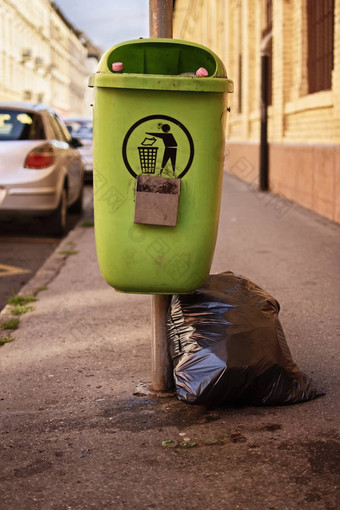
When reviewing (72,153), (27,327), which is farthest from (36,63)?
(27,327)

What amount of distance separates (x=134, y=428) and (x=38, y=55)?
70.0 meters

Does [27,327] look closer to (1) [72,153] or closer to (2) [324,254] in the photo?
(2) [324,254]

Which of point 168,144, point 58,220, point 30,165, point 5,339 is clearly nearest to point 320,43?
point 58,220

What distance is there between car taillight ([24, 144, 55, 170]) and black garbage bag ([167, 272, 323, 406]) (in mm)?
5867

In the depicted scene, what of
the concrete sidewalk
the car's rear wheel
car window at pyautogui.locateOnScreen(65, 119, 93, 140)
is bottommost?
the concrete sidewalk

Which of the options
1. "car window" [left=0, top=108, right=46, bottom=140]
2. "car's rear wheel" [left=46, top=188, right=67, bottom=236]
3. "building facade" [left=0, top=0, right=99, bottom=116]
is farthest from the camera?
"building facade" [left=0, top=0, right=99, bottom=116]

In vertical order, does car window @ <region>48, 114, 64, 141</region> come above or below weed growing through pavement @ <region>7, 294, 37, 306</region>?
above

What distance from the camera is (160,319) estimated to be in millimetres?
3717

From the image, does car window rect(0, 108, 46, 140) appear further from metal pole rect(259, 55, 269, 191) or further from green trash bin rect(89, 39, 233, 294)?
green trash bin rect(89, 39, 233, 294)

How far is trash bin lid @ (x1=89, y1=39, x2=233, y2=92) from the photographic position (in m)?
3.17

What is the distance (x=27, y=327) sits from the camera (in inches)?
205

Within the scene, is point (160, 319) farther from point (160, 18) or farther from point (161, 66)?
point (160, 18)

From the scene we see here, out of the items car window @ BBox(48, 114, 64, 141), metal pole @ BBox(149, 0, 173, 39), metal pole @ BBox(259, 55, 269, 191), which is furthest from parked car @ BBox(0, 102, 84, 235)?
metal pole @ BBox(149, 0, 173, 39)

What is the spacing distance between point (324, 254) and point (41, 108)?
431 cm
